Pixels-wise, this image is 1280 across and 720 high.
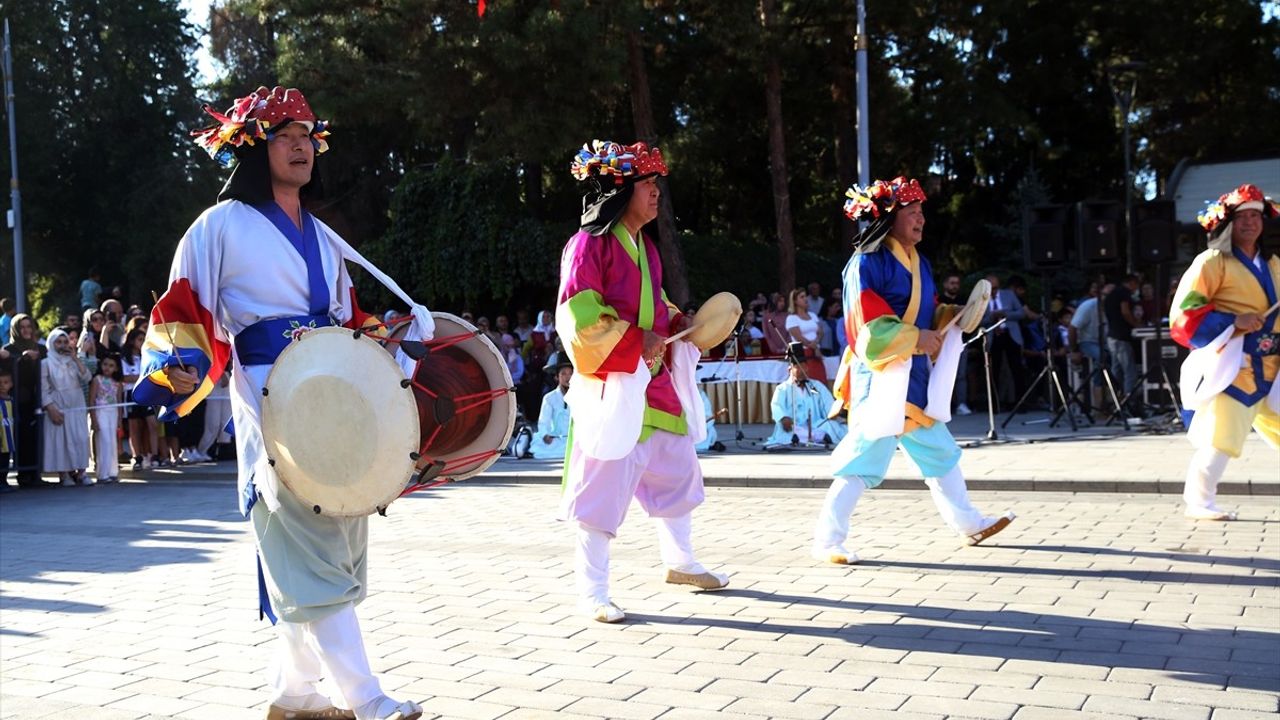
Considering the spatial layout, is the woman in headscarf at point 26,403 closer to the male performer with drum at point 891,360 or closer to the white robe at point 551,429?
the white robe at point 551,429

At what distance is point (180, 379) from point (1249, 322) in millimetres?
6647

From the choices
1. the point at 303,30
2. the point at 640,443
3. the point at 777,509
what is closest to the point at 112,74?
the point at 303,30

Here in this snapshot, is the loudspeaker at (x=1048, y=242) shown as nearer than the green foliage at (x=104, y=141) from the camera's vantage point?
Yes

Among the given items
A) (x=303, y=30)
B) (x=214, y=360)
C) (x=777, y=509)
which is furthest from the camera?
(x=303, y=30)

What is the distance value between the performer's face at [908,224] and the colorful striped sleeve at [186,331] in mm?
4213

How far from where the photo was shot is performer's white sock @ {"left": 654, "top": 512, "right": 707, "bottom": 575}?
684 cm

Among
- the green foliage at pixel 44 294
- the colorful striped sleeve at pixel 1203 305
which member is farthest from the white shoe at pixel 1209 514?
the green foliage at pixel 44 294

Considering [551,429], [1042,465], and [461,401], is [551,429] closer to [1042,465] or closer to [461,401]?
[1042,465]

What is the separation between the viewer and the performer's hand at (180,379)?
422cm

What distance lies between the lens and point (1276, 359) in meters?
8.38

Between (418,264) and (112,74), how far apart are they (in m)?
20.3

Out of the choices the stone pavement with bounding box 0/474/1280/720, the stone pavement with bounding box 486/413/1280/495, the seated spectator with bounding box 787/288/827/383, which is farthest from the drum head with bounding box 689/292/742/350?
the seated spectator with bounding box 787/288/827/383

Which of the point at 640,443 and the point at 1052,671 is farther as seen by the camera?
the point at 640,443

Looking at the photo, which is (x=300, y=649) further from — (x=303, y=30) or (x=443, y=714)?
(x=303, y=30)
